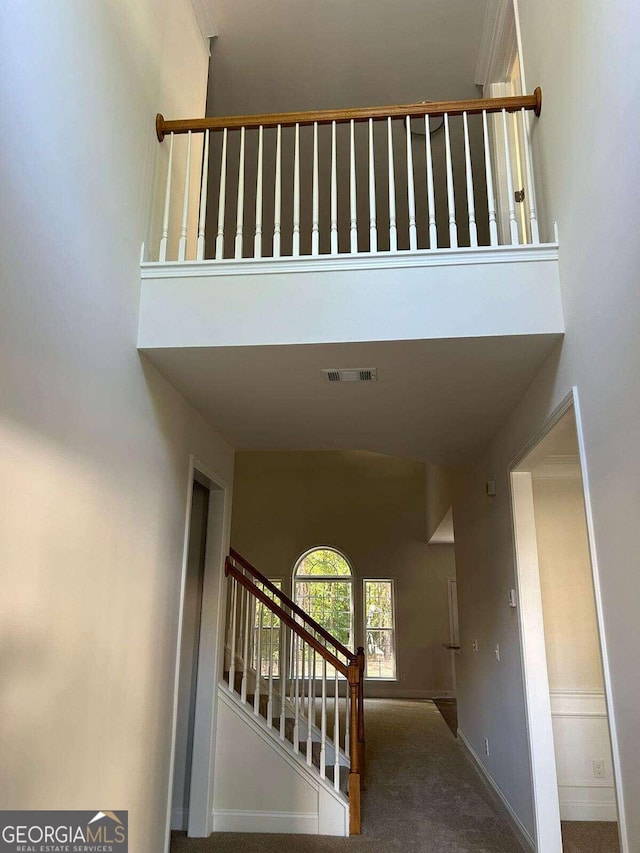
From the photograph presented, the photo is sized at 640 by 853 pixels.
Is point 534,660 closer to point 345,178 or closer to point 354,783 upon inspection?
point 354,783

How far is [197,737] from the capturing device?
3838mm

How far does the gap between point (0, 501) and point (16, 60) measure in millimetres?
1340

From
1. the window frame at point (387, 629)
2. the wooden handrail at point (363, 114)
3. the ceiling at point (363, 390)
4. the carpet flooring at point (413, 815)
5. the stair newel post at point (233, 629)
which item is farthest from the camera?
the window frame at point (387, 629)

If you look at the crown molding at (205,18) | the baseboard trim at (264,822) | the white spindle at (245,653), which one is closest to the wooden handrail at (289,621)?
the white spindle at (245,653)

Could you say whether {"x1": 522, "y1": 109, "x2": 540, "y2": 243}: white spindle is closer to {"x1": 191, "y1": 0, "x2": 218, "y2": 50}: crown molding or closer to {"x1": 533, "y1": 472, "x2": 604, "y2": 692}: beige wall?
{"x1": 533, "y1": 472, "x2": 604, "y2": 692}: beige wall

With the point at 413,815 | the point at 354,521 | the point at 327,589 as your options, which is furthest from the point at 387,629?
the point at 413,815

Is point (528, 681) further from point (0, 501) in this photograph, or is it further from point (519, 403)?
point (0, 501)

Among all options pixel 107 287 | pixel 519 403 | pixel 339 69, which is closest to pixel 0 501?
pixel 107 287

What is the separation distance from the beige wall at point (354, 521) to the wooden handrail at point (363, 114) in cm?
743

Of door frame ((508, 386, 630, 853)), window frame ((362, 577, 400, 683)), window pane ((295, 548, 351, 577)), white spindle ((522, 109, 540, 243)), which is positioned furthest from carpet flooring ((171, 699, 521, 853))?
window pane ((295, 548, 351, 577))

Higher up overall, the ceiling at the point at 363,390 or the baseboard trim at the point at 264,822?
the ceiling at the point at 363,390

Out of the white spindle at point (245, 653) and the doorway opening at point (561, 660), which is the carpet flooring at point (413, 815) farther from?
the white spindle at point (245, 653)

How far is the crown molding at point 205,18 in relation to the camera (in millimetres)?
4018

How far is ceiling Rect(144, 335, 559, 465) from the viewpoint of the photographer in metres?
2.69
